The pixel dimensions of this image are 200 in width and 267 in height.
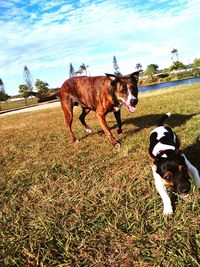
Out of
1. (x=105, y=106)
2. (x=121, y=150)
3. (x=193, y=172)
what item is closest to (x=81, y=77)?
(x=105, y=106)

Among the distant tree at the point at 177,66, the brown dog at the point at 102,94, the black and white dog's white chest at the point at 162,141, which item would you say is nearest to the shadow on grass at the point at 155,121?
the brown dog at the point at 102,94

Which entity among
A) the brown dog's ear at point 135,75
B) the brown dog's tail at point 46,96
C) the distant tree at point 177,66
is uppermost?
the brown dog's ear at point 135,75

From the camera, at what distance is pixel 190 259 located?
2.80m

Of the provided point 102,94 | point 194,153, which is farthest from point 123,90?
point 194,153

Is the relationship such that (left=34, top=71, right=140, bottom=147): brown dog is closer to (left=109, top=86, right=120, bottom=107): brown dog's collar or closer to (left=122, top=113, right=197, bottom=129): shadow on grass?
(left=109, top=86, right=120, bottom=107): brown dog's collar

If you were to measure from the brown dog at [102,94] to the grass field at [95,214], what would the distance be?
3.43ft

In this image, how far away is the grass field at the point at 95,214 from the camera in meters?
3.12

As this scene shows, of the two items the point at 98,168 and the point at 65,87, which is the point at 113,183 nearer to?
the point at 98,168

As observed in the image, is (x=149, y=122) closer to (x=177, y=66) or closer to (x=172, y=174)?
(x=172, y=174)

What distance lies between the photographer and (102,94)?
7.58 metres

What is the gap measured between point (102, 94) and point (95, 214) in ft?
13.7

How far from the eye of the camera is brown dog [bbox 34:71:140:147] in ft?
22.2

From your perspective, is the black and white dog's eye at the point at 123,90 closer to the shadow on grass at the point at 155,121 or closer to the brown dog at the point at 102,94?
the brown dog at the point at 102,94

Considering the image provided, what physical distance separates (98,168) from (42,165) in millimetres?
1607
